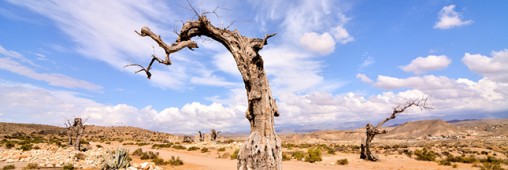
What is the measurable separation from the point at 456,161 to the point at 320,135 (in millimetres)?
82489

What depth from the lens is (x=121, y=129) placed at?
10869 cm

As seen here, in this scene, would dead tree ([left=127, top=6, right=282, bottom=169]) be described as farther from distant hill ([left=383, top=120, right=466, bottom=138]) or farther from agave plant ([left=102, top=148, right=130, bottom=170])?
distant hill ([left=383, top=120, right=466, bottom=138])

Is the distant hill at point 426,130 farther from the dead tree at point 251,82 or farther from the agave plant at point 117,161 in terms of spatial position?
the dead tree at point 251,82

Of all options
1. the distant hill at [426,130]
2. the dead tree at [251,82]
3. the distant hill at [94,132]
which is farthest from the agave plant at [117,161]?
the distant hill at [426,130]

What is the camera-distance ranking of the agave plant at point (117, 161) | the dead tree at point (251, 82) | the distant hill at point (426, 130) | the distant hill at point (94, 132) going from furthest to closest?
the distant hill at point (426, 130) → the distant hill at point (94, 132) → the agave plant at point (117, 161) → the dead tree at point (251, 82)

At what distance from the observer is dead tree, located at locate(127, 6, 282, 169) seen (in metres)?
7.38

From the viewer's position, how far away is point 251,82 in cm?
768

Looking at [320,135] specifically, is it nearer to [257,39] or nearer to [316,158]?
[316,158]

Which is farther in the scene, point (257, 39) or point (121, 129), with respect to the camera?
point (121, 129)

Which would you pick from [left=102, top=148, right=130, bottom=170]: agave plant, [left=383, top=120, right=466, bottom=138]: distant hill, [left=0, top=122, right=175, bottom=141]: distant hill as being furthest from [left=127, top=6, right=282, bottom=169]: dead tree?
[left=383, top=120, right=466, bottom=138]: distant hill

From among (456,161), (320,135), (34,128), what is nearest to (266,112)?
(456,161)

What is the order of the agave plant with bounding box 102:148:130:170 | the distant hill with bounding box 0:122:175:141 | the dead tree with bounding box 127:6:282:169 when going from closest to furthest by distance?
the dead tree with bounding box 127:6:282:169
the agave plant with bounding box 102:148:130:170
the distant hill with bounding box 0:122:175:141

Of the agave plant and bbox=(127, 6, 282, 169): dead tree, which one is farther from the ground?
bbox=(127, 6, 282, 169): dead tree

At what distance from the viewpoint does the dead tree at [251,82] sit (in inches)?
291
